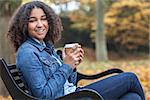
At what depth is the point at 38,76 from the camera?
3.12m

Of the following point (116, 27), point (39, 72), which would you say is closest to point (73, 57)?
point (39, 72)

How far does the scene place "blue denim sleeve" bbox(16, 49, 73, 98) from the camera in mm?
3105

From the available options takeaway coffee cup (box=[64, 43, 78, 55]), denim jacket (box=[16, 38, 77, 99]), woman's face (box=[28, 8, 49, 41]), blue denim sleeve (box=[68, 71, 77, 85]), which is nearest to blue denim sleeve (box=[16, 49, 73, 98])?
denim jacket (box=[16, 38, 77, 99])

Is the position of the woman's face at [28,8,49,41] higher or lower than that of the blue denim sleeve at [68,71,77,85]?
higher

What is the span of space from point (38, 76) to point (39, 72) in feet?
0.13

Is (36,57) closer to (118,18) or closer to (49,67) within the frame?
(49,67)

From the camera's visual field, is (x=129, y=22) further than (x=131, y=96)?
Yes

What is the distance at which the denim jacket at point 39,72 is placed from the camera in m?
3.11

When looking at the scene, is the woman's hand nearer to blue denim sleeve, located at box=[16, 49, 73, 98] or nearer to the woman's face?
blue denim sleeve, located at box=[16, 49, 73, 98]

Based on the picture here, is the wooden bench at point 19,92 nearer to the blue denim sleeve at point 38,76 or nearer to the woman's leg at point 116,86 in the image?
the blue denim sleeve at point 38,76

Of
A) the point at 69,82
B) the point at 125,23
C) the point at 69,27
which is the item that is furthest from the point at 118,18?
the point at 69,82

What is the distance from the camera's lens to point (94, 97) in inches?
118

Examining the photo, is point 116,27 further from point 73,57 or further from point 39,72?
point 39,72

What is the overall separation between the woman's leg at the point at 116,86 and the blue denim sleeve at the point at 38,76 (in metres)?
0.34
